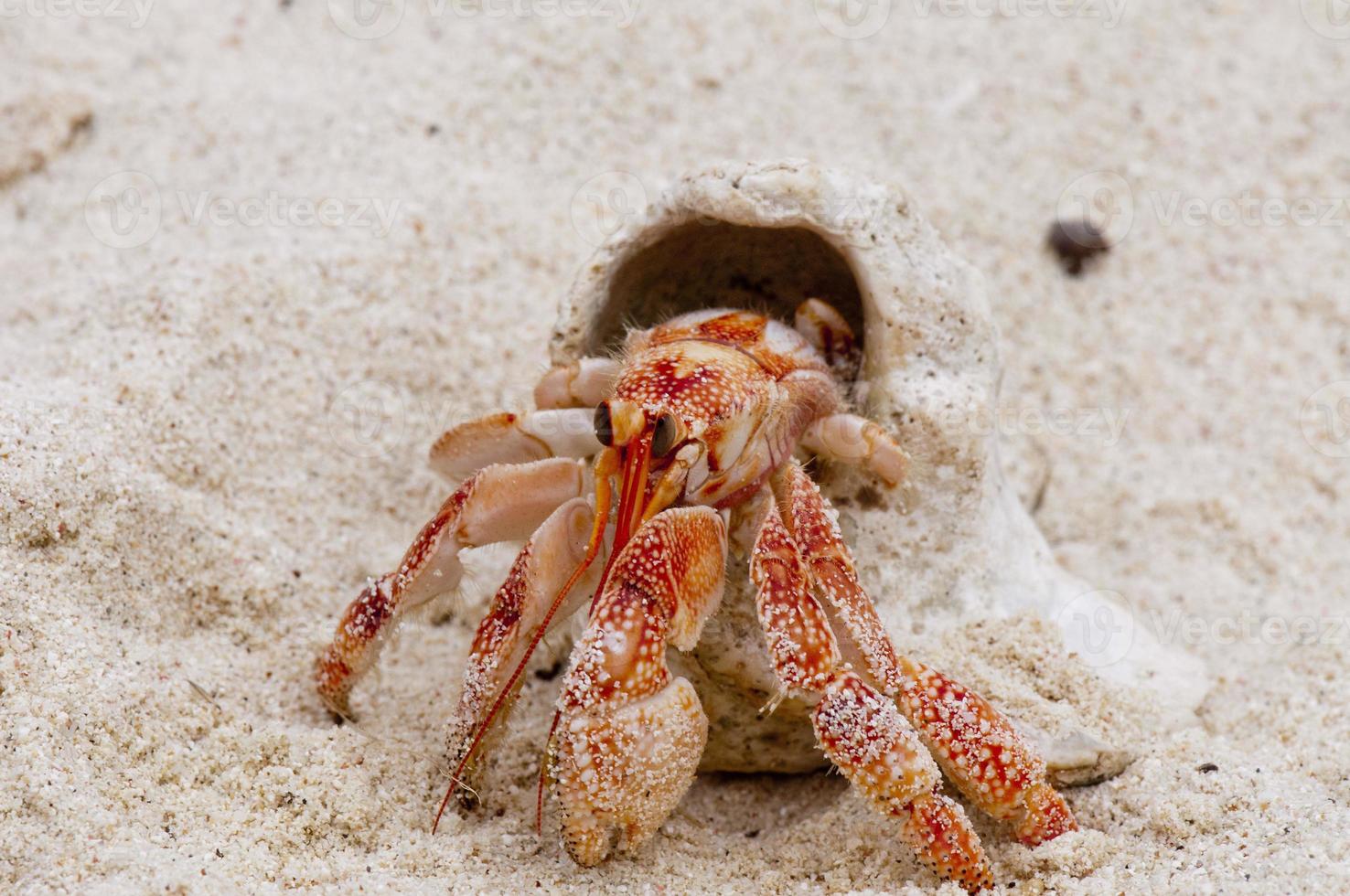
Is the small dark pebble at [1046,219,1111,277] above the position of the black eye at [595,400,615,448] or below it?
above

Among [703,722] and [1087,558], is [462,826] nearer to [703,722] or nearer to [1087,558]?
[703,722]

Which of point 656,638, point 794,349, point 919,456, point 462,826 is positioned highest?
point 794,349

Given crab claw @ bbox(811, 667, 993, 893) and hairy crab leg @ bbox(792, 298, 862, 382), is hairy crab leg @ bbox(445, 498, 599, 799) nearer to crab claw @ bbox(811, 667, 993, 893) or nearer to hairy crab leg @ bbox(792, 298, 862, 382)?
crab claw @ bbox(811, 667, 993, 893)

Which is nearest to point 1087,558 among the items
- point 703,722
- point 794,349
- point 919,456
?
point 919,456

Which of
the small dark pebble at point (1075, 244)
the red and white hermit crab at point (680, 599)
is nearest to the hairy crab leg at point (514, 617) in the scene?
the red and white hermit crab at point (680, 599)

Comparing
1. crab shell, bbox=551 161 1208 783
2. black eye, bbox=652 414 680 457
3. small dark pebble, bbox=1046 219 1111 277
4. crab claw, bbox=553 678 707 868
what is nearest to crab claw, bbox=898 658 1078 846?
crab shell, bbox=551 161 1208 783
